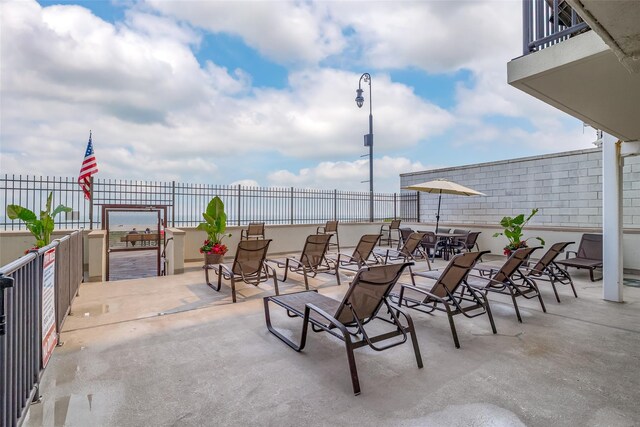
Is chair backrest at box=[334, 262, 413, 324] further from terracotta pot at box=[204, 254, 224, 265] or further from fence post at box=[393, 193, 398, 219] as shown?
fence post at box=[393, 193, 398, 219]

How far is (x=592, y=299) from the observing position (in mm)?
5035

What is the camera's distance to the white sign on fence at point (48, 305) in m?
2.45

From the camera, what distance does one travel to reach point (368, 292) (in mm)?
2705

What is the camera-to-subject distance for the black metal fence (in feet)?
23.5

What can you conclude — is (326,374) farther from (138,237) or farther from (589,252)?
(138,237)

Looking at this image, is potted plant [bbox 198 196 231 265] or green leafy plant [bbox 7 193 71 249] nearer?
green leafy plant [bbox 7 193 71 249]

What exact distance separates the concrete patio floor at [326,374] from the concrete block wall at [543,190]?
559cm

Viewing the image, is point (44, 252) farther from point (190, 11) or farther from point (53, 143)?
point (53, 143)

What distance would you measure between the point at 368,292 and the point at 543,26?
2.78m

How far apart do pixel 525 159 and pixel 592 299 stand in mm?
5949

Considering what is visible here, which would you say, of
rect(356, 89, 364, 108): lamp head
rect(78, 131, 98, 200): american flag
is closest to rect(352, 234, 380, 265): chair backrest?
rect(78, 131, 98, 200): american flag

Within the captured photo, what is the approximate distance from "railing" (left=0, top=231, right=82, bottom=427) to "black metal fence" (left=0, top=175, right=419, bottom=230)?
610 cm

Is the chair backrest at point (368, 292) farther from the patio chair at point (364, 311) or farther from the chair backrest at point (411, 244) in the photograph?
the chair backrest at point (411, 244)

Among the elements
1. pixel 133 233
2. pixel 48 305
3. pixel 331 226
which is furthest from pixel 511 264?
pixel 133 233
